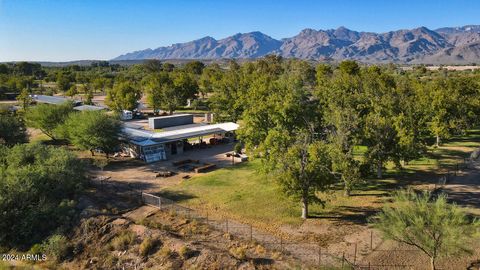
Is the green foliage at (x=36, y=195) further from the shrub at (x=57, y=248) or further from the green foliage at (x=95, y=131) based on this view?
the green foliage at (x=95, y=131)

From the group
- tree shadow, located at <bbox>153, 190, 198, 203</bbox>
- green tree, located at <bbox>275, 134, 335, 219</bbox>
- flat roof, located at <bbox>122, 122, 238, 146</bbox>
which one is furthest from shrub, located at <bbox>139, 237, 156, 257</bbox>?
→ flat roof, located at <bbox>122, 122, 238, 146</bbox>

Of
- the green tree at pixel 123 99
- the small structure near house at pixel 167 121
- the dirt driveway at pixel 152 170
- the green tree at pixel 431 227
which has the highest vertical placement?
the green tree at pixel 123 99

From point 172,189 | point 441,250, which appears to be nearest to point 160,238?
point 172,189

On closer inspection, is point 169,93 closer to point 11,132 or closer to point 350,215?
point 11,132

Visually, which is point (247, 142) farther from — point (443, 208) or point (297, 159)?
point (443, 208)

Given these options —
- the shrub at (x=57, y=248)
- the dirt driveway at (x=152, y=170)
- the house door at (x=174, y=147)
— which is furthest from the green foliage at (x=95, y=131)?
the shrub at (x=57, y=248)
